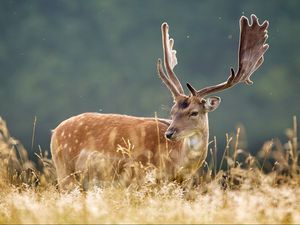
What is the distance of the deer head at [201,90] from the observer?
5.93 meters

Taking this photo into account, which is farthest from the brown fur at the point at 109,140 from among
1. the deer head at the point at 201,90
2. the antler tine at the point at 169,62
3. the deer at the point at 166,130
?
the antler tine at the point at 169,62

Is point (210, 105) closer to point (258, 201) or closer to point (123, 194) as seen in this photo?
point (123, 194)

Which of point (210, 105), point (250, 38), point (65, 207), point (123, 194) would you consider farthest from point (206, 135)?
point (65, 207)

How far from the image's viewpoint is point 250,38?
21.6 ft

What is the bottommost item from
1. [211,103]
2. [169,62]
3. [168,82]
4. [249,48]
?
[211,103]

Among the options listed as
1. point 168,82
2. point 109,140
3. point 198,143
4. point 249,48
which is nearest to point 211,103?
point 198,143

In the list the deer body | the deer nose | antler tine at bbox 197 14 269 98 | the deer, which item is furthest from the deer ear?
the deer nose

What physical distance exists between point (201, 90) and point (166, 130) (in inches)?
19.9

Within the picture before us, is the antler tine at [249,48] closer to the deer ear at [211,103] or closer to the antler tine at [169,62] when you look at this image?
the deer ear at [211,103]

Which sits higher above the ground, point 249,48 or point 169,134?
point 249,48

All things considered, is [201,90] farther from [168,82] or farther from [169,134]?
[169,134]

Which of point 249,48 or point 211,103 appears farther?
point 249,48

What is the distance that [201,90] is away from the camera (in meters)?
6.14

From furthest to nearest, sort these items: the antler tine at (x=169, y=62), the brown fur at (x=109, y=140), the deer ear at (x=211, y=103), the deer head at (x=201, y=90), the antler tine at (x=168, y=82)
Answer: the antler tine at (x=169, y=62) < the antler tine at (x=168, y=82) < the brown fur at (x=109, y=140) < the deer ear at (x=211, y=103) < the deer head at (x=201, y=90)
